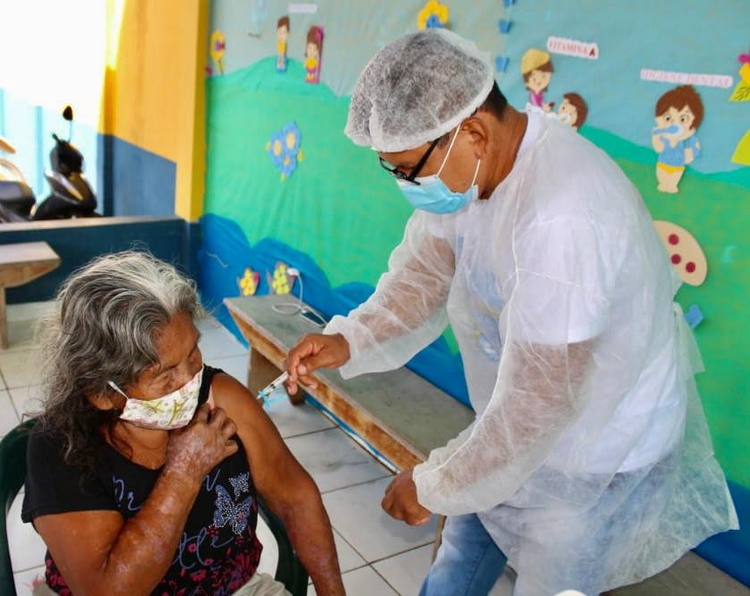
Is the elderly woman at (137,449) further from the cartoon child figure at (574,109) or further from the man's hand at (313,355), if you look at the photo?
the cartoon child figure at (574,109)

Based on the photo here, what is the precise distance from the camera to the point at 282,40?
3.43m

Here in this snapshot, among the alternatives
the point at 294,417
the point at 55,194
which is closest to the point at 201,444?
the point at 294,417

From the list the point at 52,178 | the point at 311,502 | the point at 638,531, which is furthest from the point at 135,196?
the point at 638,531

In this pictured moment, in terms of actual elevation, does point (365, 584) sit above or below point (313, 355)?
below

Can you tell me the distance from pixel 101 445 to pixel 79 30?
5.80 m

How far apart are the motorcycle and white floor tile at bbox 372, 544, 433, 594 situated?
379 centimetres

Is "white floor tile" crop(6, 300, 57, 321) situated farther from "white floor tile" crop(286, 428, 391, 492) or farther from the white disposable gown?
the white disposable gown

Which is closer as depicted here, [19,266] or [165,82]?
[19,266]

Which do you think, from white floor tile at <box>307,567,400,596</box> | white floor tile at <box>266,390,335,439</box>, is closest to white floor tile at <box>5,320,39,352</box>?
white floor tile at <box>266,390,335,439</box>

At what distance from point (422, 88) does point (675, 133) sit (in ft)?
2.79

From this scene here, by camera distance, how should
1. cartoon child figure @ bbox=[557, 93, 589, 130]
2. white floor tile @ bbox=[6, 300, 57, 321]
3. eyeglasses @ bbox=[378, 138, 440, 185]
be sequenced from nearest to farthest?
1. eyeglasses @ bbox=[378, 138, 440, 185]
2. cartoon child figure @ bbox=[557, 93, 589, 130]
3. white floor tile @ bbox=[6, 300, 57, 321]

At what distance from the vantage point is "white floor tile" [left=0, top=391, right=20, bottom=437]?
9.51 feet

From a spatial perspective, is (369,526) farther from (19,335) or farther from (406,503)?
(19,335)

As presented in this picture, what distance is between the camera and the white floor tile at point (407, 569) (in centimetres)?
227
